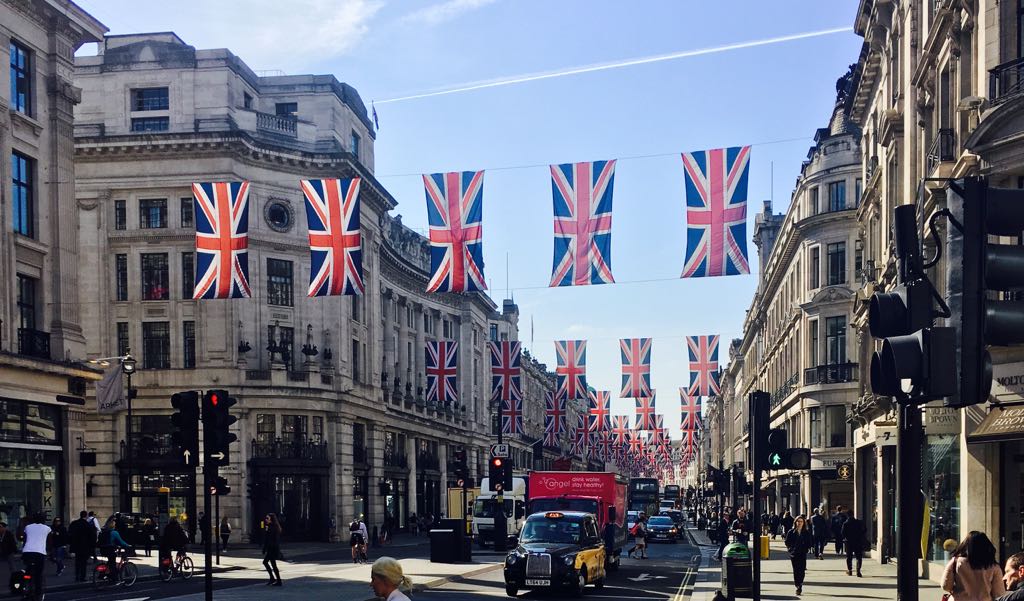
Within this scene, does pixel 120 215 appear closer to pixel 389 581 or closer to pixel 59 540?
pixel 59 540

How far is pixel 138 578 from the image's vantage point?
32.3 metres

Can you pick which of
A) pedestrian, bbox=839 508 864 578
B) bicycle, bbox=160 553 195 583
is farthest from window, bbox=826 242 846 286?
bicycle, bbox=160 553 195 583

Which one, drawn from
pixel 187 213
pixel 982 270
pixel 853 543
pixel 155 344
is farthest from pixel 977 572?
pixel 155 344

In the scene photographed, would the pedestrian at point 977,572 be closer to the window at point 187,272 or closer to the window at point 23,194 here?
the window at point 23,194

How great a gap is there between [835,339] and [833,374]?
1764 millimetres

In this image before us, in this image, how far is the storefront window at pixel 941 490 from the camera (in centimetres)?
2620

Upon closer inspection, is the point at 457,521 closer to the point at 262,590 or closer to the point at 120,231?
the point at 262,590

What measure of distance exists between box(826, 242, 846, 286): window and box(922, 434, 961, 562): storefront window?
28416 millimetres

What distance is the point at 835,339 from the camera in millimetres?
58438

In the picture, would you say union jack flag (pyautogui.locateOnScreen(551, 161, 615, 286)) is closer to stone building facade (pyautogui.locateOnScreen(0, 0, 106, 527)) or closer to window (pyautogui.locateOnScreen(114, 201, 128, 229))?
stone building facade (pyautogui.locateOnScreen(0, 0, 106, 527))

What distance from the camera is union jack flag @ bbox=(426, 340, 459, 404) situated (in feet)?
205

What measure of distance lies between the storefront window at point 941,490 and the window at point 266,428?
112ft

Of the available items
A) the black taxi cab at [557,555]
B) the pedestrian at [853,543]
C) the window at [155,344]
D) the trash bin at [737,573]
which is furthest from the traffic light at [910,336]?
the window at [155,344]

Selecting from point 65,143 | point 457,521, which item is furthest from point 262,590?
point 65,143
